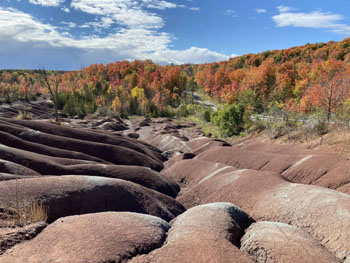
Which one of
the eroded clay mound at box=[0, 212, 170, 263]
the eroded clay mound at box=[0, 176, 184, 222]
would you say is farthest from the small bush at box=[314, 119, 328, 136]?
the eroded clay mound at box=[0, 212, 170, 263]

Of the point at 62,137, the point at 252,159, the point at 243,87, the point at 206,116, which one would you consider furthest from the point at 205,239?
the point at 243,87

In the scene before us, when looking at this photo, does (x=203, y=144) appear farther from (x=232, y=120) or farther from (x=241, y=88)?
(x=241, y=88)

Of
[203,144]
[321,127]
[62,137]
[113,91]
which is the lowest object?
[203,144]

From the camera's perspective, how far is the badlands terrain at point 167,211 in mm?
6375

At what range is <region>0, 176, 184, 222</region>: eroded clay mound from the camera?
386 inches

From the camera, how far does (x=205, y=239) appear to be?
6957 millimetres

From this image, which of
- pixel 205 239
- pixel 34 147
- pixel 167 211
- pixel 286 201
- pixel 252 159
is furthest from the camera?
pixel 252 159

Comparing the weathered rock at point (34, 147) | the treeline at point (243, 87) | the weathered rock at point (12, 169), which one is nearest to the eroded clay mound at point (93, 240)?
the weathered rock at point (12, 169)

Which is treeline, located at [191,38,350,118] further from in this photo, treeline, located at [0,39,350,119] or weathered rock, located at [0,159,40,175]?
weathered rock, located at [0,159,40,175]

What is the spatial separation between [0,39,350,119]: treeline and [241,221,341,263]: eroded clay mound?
41.4m

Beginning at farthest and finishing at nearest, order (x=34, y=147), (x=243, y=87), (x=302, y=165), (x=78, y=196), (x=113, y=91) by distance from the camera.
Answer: (x=113, y=91) → (x=243, y=87) → (x=34, y=147) → (x=302, y=165) → (x=78, y=196)

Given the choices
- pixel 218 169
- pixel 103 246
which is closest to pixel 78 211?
pixel 103 246

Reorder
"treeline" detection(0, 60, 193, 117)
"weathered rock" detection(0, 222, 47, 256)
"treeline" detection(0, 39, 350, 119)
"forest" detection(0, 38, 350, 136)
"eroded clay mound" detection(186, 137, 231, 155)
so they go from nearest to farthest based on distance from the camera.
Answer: "weathered rock" detection(0, 222, 47, 256)
"eroded clay mound" detection(186, 137, 231, 155)
"forest" detection(0, 38, 350, 136)
"treeline" detection(0, 39, 350, 119)
"treeline" detection(0, 60, 193, 117)

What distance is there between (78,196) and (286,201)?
8798 mm
